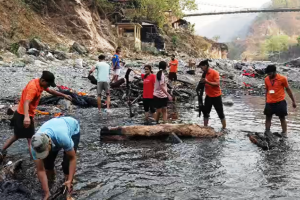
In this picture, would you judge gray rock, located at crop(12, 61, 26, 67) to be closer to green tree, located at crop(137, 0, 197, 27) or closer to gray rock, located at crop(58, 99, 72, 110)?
gray rock, located at crop(58, 99, 72, 110)

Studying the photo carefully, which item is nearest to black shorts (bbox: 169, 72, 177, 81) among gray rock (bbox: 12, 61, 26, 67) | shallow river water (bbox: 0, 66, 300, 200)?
gray rock (bbox: 12, 61, 26, 67)

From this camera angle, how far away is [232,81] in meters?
21.8

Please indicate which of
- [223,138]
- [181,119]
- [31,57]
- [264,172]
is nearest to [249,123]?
[181,119]

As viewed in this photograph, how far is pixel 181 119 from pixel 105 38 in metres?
26.1

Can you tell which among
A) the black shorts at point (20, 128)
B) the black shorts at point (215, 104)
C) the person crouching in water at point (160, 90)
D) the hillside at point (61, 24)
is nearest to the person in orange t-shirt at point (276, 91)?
the black shorts at point (215, 104)

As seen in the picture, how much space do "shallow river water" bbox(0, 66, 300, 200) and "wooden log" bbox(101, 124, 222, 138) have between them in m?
0.22

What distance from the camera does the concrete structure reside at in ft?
136

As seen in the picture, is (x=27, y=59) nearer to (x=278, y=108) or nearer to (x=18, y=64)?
(x=18, y=64)

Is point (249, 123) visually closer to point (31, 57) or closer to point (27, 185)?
point (27, 185)

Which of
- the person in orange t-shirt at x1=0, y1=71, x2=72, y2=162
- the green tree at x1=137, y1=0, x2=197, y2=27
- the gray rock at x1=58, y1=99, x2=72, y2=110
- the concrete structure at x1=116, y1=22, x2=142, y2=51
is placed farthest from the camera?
the green tree at x1=137, y1=0, x2=197, y2=27

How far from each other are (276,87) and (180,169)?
319cm

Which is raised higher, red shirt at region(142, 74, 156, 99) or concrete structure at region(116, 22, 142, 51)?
concrete structure at region(116, 22, 142, 51)

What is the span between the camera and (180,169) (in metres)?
5.11

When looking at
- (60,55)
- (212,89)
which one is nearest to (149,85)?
(212,89)
